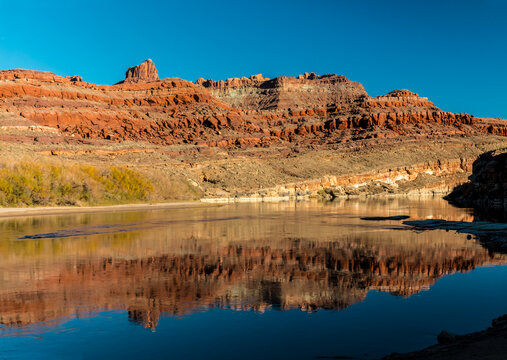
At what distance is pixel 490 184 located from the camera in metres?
45.8

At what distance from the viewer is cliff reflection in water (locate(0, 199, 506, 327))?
10.0m

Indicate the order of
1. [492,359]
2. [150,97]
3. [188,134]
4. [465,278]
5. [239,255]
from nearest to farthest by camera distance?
[492,359] → [465,278] → [239,255] → [188,134] → [150,97]

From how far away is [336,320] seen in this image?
877 centimetres

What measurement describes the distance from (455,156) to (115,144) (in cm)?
6178

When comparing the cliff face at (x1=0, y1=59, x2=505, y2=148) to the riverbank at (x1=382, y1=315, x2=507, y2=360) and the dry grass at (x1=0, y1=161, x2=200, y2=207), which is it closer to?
the dry grass at (x1=0, y1=161, x2=200, y2=207)

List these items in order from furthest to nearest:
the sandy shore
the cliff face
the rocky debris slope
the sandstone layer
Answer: the cliff face < the sandstone layer < the rocky debris slope < the sandy shore

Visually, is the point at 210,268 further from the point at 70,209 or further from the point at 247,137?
the point at 247,137

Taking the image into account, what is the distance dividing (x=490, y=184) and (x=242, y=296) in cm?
4188

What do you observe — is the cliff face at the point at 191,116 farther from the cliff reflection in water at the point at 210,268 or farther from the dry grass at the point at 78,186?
the cliff reflection in water at the point at 210,268

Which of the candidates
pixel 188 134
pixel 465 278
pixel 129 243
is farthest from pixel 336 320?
pixel 188 134

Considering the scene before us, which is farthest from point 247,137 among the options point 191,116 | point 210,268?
point 210,268

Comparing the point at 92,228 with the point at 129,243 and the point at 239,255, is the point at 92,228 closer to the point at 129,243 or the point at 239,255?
the point at 129,243

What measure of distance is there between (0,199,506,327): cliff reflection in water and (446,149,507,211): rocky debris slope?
24.6 meters

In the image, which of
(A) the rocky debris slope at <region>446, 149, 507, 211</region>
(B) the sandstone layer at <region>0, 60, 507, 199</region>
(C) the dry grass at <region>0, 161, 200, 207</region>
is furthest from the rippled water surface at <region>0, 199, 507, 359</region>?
(B) the sandstone layer at <region>0, 60, 507, 199</region>
